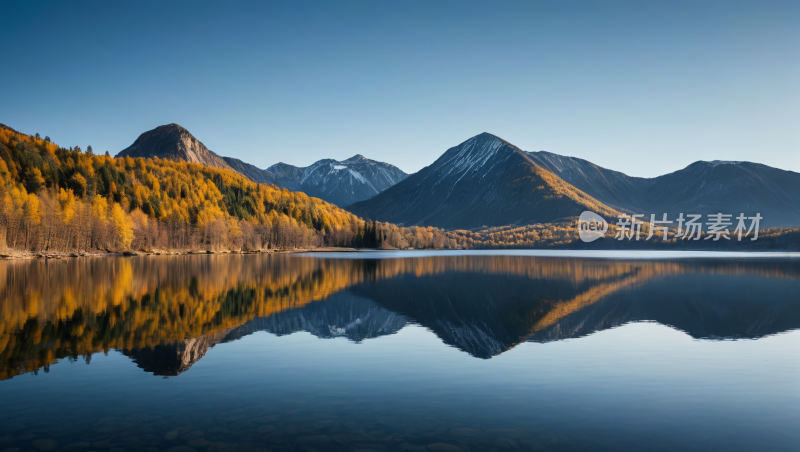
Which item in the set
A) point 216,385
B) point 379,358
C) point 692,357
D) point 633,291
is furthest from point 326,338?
point 633,291

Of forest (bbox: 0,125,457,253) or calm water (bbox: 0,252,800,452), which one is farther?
forest (bbox: 0,125,457,253)

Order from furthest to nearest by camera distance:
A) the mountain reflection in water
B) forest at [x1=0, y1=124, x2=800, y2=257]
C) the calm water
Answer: forest at [x1=0, y1=124, x2=800, y2=257]
the mountain reflection in water
the calm water

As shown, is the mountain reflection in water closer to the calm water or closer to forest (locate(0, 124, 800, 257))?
the calm water

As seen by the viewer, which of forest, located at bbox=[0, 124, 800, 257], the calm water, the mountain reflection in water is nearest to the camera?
the calm water

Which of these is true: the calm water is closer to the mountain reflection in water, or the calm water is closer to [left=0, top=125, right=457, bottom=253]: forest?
the mountain reflection in water

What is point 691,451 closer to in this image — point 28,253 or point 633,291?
point 633,291

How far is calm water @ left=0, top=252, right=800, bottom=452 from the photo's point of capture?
1099 centimetres

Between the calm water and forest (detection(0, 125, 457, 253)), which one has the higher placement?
forest (detection(0, 125, 457, 253))

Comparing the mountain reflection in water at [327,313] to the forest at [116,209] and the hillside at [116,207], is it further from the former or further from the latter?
the hillside at [116,207]

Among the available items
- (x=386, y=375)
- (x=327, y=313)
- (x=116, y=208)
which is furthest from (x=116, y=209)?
(x=386, y=375)

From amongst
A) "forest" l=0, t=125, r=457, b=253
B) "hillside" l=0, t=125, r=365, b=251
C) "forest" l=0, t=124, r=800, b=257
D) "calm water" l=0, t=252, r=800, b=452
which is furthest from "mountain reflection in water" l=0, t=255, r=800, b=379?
"hillside" l=0, t=125, r=365, b=251

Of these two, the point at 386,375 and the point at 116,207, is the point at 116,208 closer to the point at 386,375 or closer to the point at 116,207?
the point at 116,207

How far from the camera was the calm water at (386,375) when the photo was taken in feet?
36.1

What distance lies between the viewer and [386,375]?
16688 mm
